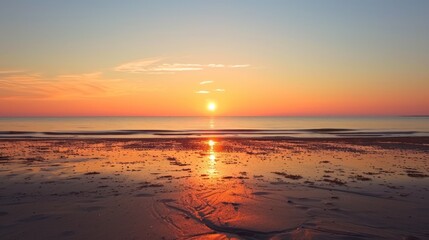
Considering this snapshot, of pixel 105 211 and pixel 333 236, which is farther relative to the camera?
pixel 105 211

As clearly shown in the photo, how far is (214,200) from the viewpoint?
552 inches

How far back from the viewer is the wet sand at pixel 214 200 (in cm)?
1025

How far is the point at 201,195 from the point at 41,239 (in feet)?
22.6

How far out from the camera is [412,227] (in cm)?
1047

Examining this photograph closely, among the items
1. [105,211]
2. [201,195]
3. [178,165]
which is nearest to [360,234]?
[201,195]

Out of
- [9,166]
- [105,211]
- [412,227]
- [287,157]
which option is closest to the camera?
[412,227]

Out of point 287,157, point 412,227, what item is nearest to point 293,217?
point 412,227

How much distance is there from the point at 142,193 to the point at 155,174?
17.2 feet

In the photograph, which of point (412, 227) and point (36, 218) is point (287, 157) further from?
point (36, 218)

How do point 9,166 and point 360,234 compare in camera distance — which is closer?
point 360,234

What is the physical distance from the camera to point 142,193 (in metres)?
15.4

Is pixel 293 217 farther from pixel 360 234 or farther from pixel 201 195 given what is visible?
pixel 201 195

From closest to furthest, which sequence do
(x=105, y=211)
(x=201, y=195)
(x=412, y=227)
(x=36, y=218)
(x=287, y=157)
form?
(x=412, y=227)
(x=36, y=218)
(x=105, y=211)
(x=201, y=195)
(x=287, y=157)

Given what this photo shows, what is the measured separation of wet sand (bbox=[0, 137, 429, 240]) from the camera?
10250mm
